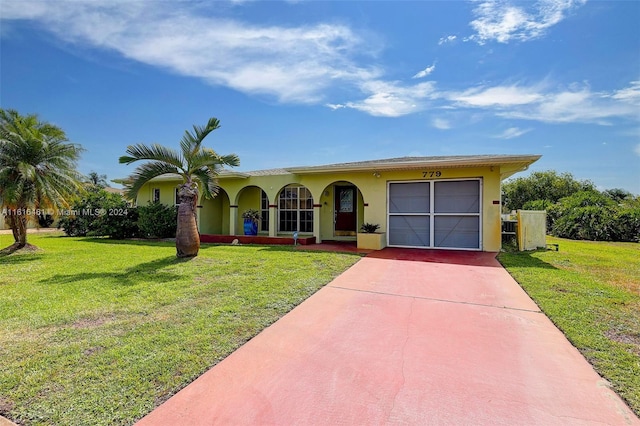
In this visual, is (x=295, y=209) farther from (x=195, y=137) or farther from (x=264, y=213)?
(x=195, y=137)

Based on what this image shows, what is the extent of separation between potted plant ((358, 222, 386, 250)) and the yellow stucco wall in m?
0.62

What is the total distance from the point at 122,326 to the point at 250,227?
11.1 metres

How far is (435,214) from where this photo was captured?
38.1ft

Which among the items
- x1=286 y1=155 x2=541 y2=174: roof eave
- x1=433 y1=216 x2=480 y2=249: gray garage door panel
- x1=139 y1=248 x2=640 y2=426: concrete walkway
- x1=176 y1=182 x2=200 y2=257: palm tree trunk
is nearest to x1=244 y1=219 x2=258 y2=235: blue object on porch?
x1=286 y1=155 x2=541 y2=174: roof eave

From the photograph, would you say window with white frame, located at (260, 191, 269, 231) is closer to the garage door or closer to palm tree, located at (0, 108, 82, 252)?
the garage door

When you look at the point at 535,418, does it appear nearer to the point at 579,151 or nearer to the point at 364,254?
the point at 364,254

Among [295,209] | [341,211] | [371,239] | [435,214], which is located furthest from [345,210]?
[435,214]

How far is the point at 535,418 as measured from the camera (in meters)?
2.30

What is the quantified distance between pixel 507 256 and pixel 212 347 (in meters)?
9.73

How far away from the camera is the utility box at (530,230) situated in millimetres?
11031

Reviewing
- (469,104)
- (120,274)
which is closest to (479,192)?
(469,104)

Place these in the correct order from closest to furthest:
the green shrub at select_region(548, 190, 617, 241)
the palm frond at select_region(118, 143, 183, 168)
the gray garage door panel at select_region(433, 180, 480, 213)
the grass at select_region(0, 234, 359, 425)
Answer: the grass at select_region(0, 234, 359, 425)
the palm frond at select_region(118, 143, 183, 168)
the gray garage door panel at select_region(433, 180, 480, 213)
the green shrub at select_region(548, 190, 617, 241)

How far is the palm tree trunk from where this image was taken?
906 cm

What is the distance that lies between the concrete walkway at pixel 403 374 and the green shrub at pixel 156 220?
12609 mm
